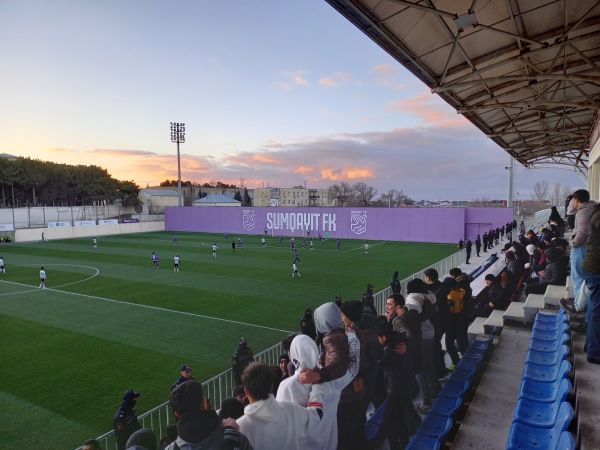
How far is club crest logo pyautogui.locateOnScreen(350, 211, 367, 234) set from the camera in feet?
138

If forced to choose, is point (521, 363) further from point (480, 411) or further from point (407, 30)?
point (407, 30)

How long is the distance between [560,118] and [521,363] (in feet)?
38.0

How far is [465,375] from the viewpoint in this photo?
5277 mm

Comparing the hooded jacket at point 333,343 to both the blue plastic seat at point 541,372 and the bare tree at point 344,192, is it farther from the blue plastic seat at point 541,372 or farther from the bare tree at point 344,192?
the bare tree at point 344,192

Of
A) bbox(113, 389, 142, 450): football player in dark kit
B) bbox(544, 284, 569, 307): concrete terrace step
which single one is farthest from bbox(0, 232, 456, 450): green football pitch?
bbox(544, 284, 569, 307): concrete terrace step

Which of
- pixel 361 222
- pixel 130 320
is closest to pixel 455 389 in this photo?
pixel 130 320

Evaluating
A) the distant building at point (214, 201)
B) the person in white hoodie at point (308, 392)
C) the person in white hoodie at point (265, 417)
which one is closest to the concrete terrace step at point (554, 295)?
the person in white hoodie at point (308, 392)

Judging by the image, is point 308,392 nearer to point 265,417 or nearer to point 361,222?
point 265,417

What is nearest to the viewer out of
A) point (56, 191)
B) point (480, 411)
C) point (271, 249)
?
point (480, 411)

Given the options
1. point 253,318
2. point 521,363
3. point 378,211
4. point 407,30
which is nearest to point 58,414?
point 253,318

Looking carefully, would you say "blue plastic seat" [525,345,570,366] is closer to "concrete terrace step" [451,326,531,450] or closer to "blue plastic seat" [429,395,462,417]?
"concrete terrace step" [451,326,531,450]

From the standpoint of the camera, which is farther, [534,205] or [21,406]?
[534,205]

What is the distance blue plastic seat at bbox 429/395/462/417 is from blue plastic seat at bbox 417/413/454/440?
7cm

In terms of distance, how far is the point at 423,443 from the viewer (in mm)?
3898
